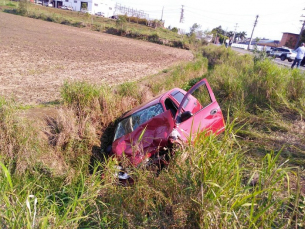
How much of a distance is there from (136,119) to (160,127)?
91cm

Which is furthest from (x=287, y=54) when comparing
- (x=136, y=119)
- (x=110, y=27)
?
(x=110, y=27)

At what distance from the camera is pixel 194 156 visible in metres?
2.23

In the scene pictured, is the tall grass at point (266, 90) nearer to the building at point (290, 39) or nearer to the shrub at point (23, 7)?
the shrub at point (23, 7)

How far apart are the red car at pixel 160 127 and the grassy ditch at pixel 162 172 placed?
39 centimetres

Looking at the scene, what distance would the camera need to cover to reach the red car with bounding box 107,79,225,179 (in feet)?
10.2

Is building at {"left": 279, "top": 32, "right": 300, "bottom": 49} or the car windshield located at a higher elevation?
building at {"left": 279, "top": 32, "right": 300, "bottom": 49}

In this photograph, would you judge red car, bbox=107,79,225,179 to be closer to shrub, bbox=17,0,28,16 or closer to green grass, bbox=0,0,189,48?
green grass, bbox=0,0,189,48

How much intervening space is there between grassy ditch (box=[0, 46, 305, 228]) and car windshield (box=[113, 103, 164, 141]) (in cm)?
77

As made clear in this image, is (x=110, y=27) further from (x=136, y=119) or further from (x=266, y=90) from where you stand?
(x=136, y=119)

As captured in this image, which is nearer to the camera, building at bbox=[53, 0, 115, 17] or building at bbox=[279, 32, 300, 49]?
building at bbox=[279, 32, 300, 49]

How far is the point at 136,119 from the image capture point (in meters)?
4.18

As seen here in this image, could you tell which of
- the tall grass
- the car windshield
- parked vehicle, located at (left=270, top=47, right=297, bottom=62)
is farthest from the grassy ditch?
parked vehicle, located at (left=270, top=47, right=297, bottom=62)

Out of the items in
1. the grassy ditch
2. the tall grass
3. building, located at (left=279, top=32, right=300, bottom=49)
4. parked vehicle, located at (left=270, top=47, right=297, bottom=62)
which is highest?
building, located at (left=279, top=32, right=300, bottom=49)

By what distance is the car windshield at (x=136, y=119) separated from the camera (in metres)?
4.04
